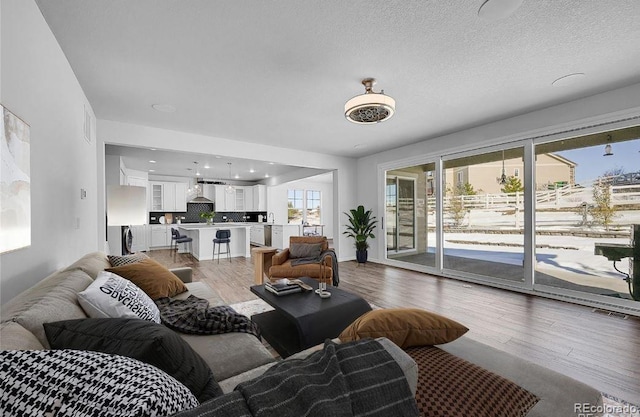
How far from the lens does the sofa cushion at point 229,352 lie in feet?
4.32

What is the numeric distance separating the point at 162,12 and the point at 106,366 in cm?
217

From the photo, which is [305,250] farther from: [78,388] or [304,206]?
[304,206]

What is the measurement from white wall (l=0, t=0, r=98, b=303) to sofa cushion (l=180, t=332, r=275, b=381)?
968mm

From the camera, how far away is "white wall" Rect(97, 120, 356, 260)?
391 cm

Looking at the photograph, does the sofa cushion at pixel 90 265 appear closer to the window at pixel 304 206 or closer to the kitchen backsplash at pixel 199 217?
the kitchen backsplash at pixel 199 217

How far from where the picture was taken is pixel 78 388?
0.58 meters

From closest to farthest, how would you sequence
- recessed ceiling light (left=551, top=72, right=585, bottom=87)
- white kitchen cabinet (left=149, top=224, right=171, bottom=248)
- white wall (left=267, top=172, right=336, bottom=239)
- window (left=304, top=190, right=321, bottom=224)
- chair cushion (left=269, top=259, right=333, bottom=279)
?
recessed ceiling light (left=551, top=72, right=585, bottom=87) → chair cushion (left=269, top=259, right=333, bottom=279) → white kitchen cabinet (left=149, top=224, right=171, bottom=248) → white wall (left=267, top=172, right=336, bottom=239) → window (left=304, top=190, right=321, bottom=224)

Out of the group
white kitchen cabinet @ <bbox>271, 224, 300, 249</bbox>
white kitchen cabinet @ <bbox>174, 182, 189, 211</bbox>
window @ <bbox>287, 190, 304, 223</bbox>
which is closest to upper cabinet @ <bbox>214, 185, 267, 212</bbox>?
white kitchen cabinet @ <bbox>174, 182, 189, 211</bbox>

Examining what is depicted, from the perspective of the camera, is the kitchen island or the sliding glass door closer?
the sliding glass door

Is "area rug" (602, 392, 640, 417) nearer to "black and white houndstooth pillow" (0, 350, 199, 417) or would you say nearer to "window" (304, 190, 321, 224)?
"black and white houndstooth pillow" (0, 350, 199, 417)

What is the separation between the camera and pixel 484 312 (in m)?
3.10

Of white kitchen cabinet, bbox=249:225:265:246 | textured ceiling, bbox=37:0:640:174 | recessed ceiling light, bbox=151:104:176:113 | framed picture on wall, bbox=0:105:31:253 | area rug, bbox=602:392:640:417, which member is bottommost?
area rug, bbox=602:392:640:417

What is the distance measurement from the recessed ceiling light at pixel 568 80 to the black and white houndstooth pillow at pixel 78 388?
398 cm

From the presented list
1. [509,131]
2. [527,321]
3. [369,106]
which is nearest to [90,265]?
[369,106]
